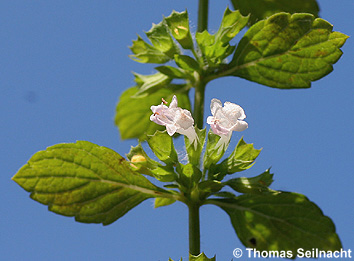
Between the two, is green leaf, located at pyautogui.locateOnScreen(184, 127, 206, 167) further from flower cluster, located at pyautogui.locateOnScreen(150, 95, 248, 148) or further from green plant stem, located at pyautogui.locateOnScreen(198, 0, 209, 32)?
green plant stem, located at pyautogui.locateOnScreen(198, 0, 209, 32)

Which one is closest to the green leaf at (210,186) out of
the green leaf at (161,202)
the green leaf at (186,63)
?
the green leaf at (161,202)

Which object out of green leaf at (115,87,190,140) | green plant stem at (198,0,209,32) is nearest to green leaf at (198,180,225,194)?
green plant stem at (198,0,209,32)

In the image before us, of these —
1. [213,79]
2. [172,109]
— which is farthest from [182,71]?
[172,109]

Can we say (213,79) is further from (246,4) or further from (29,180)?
(29,180)

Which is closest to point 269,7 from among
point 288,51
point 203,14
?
point 203,14

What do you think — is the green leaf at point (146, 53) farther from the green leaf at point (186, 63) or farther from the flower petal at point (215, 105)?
the flower petal at point (215, 105)

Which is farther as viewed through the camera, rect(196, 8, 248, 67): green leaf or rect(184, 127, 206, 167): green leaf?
rect(196, 8, 248, 67): green leaf
